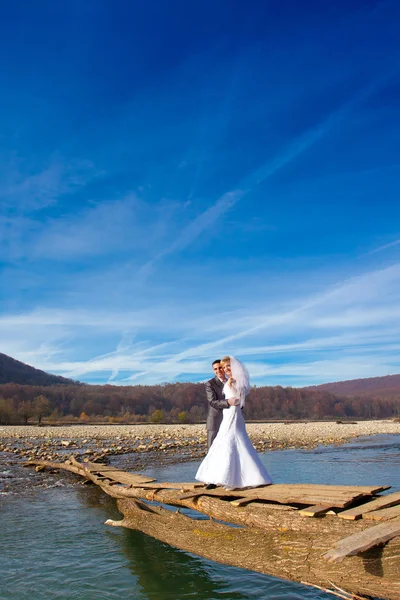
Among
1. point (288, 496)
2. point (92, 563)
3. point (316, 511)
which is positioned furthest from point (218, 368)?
point (92, 563)

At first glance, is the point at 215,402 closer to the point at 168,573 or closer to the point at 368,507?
the point at 168,573

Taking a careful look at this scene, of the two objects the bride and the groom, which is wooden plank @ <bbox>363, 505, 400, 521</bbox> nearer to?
the bride

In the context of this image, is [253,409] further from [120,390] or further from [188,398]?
[120,390]

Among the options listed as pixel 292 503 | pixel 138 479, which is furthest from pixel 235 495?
pixel 138 479

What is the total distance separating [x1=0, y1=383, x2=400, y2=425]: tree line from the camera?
363ft

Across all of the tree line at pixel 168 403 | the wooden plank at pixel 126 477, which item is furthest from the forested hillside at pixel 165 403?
the wooden plank at pixel 126 477

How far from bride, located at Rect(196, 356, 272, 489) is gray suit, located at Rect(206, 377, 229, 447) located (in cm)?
27

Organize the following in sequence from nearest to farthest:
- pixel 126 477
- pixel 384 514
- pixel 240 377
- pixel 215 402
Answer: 1. pixel 384 514
2. pixel 240 377
3. pixel 215 402
4. pixel 126 477

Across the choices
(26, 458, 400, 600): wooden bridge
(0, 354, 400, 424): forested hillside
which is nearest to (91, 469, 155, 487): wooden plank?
(26, 458, 400, 600): wooden bridge

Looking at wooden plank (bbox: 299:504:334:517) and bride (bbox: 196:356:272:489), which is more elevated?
bride (bbox: 196:356:272:489)

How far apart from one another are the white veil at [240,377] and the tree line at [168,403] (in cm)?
7821

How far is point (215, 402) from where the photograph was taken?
10.7m

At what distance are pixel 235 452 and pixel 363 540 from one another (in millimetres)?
4170

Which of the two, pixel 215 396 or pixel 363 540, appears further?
pixel 215 396
